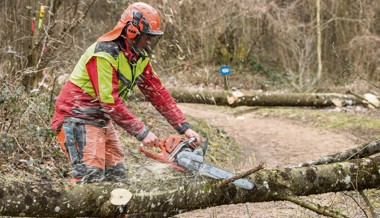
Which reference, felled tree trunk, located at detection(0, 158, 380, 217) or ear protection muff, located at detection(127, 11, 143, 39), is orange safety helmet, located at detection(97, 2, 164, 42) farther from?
felled tree trunk, located at detection(0, 158, 380, 217)

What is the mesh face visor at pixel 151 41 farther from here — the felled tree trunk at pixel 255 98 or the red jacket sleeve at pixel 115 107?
the felled tree trunk at pixel 255 98

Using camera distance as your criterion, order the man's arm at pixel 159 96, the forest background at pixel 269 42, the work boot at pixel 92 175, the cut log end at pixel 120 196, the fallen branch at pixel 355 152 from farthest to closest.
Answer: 1. the forest background at pixel 269 42
2. the fallen branch at pixel 355 152
3. the man's arm at pixel 159 96
4. the work boot at pixel 92 175
5. the cut log end at pixel 120 196

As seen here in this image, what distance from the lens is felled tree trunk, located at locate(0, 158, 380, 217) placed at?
10.7 ft

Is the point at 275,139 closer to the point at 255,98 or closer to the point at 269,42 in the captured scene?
the point at 255,98

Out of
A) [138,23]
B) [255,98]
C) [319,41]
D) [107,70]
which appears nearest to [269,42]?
[319,41]

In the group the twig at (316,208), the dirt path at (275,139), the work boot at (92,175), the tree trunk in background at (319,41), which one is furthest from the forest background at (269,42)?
the twig at (316,208)

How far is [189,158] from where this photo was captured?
4.09m

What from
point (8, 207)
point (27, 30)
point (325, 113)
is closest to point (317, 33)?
point (325, 113)

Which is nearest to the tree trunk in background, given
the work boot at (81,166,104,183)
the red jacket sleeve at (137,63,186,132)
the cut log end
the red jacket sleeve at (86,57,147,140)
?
the red jacket sleeve at (137,63,186,132)

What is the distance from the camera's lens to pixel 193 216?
5301mm

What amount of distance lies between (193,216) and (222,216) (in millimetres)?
337

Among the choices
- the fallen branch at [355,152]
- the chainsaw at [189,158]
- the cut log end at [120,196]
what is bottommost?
the fallen branch at [355,152]

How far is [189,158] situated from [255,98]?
524 cm

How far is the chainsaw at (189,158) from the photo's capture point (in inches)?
152
